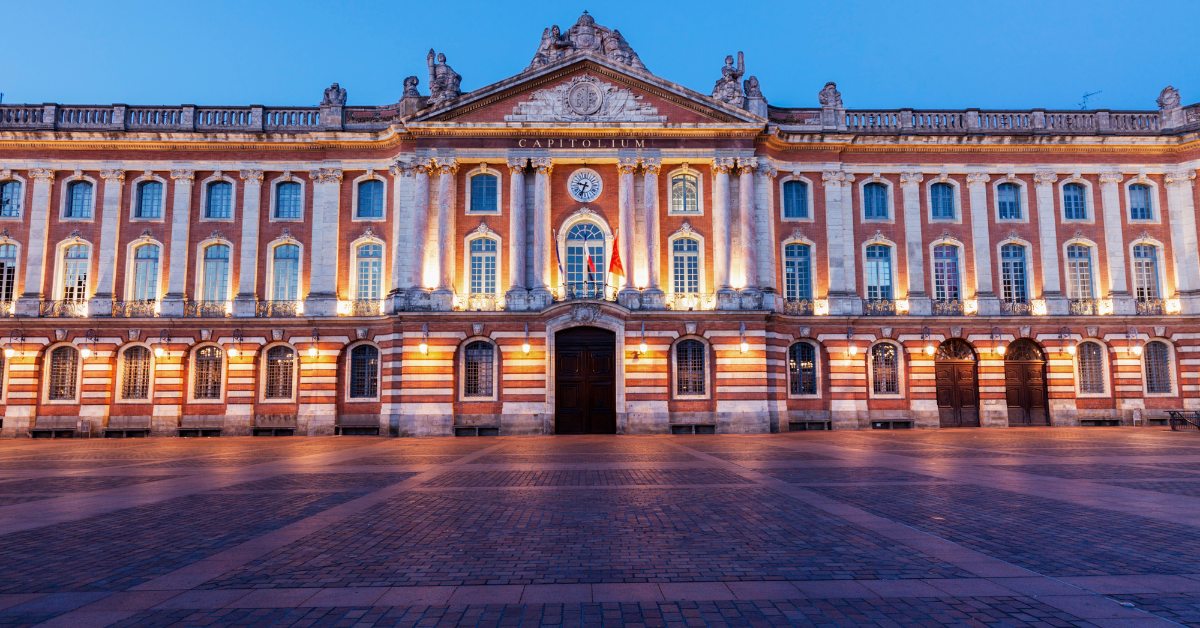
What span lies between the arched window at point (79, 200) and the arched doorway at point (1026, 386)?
4509 cm

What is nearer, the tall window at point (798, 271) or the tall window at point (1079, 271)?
the tall window at point (798, 271)

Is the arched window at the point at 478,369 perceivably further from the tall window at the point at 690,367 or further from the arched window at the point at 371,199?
the tall window at the point at 690,367

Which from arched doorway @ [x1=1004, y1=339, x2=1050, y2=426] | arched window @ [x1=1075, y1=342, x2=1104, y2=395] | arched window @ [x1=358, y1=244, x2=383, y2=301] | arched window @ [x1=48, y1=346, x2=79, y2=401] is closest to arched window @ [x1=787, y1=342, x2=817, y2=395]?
arched doorway @ [x1=1004, y1=339, x2=1050, y2=426]

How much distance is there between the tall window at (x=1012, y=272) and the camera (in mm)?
34719

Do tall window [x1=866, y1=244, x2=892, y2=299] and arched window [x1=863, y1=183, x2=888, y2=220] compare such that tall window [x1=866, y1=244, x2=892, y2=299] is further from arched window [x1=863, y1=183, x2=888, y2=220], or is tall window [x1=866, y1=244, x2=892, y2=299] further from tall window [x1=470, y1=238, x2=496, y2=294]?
tall window [x1=470, y1=238, x2=496, y2=294]

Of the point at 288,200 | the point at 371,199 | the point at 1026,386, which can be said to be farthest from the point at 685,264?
the point at 288,200

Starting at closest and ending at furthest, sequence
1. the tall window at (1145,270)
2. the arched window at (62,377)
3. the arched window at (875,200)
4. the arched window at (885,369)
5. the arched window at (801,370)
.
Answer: the arched window at (62,377) < the arched window at (801,370) < the arched window at (885,369) < the tall window at (1145,270) < the arched window at (875,200)

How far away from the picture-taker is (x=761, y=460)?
18812 millimetres

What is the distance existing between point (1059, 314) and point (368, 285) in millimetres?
33449

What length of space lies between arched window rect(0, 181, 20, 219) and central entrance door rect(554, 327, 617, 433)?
27.0m

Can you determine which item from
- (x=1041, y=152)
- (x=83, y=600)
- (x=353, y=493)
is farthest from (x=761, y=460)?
(x=1041, y=152)

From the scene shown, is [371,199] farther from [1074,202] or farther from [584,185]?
[1074,202]

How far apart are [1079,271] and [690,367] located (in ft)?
67.1

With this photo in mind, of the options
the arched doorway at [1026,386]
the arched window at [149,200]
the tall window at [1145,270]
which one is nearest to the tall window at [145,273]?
the arched window at [149,200]
